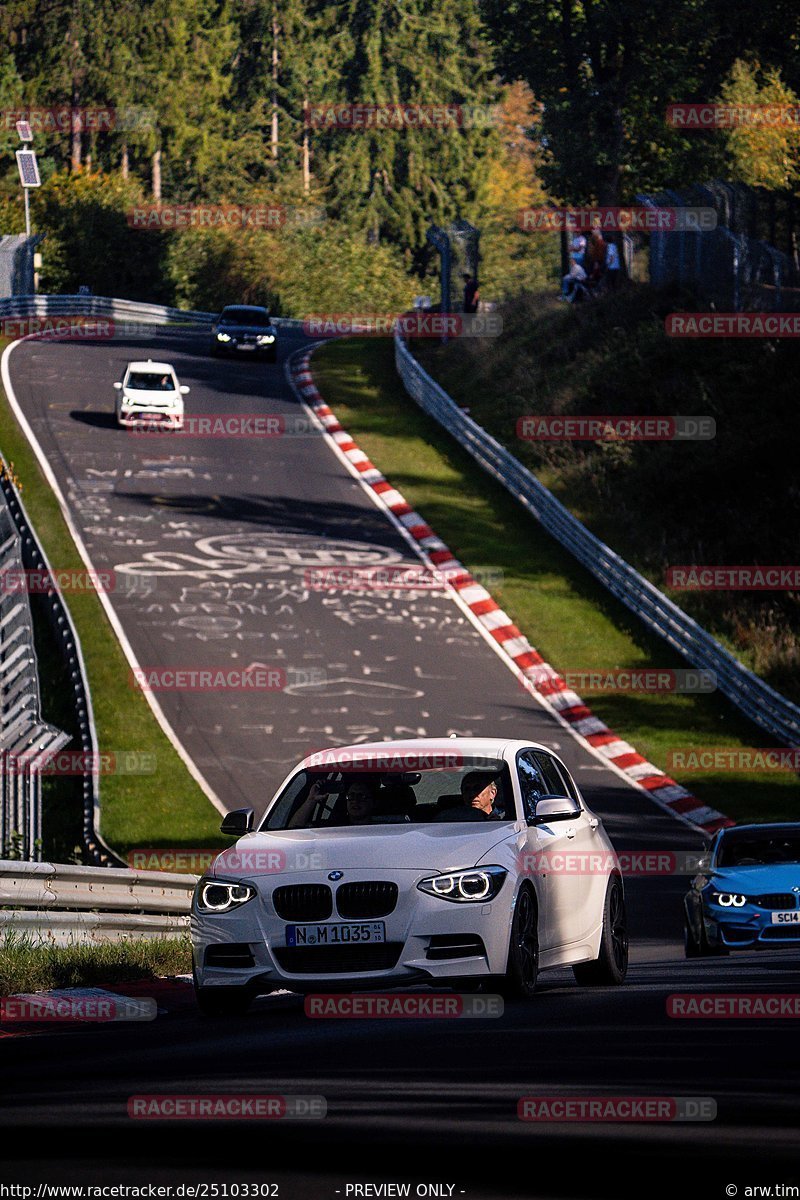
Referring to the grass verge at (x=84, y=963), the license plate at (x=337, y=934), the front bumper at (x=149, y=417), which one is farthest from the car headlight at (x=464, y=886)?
the front bumper at (x=149, y=417)

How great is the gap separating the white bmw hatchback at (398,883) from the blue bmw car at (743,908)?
421cm

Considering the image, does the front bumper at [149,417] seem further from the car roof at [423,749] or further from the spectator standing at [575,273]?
the car roof at [423,749]

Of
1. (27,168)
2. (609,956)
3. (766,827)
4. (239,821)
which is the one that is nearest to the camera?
(239,821)

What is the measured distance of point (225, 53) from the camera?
10612cm

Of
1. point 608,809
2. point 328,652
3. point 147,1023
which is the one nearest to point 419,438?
point 328,652

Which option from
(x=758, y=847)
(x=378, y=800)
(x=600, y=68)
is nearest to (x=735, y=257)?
(x=600, y=68)

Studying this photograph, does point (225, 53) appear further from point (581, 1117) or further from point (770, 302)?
point (581, 1117)

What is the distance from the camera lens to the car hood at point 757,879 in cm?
1485

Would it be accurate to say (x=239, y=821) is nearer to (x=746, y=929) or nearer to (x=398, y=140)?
(x=746, y=929)

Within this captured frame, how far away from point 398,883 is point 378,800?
1.22 m

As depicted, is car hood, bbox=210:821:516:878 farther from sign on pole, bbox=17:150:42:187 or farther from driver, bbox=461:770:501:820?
sign on pole, bbox=17:150:42:187

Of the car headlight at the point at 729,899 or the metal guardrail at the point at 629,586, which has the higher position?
the car headlight at the point at 729,899

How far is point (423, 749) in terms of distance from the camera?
10445 millimetres

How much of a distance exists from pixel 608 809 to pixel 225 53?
298ft
